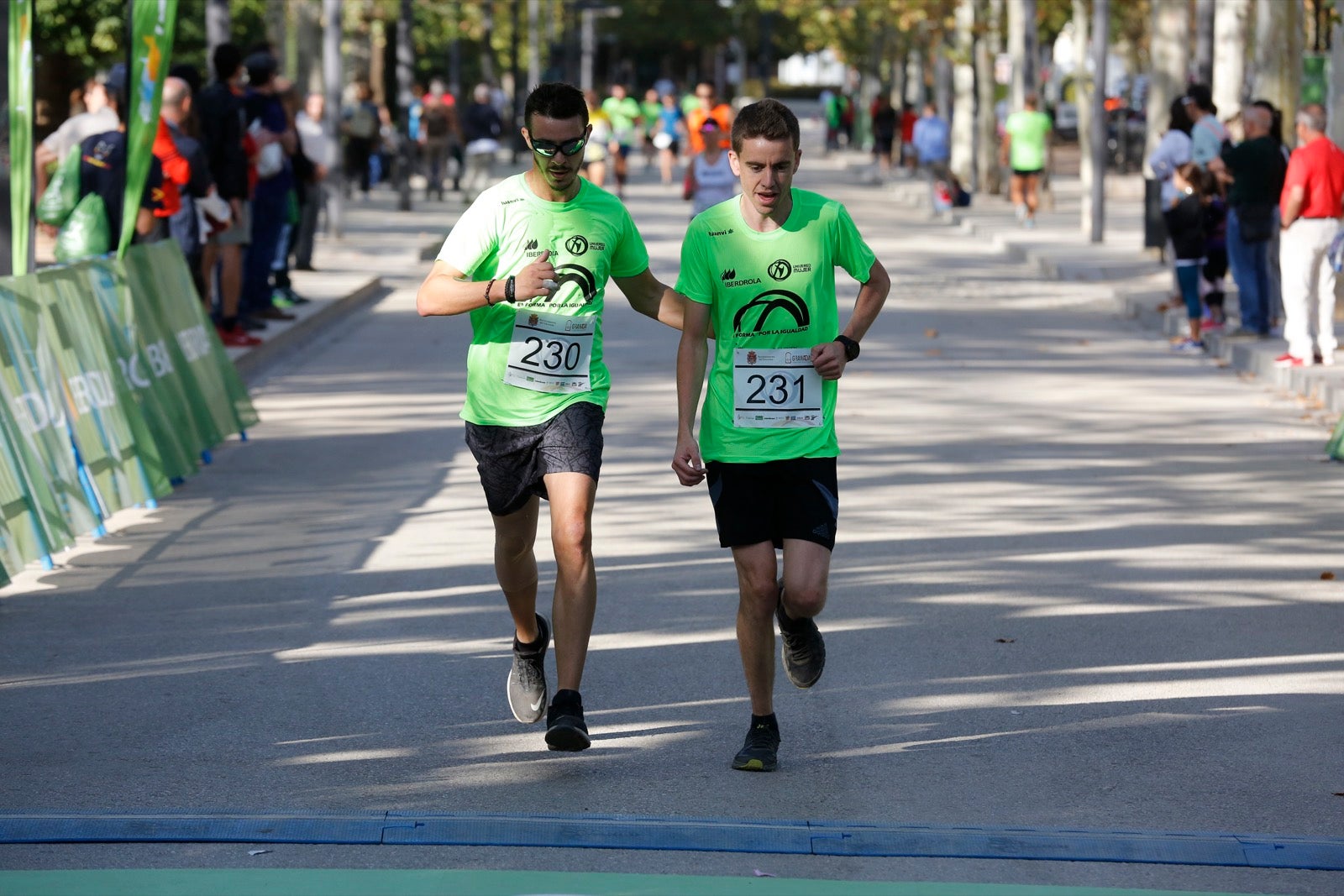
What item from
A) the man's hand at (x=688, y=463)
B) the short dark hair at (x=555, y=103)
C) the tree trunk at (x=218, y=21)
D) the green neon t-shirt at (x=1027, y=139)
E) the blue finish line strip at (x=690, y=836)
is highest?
the tree trunk at (x=218, y=21)

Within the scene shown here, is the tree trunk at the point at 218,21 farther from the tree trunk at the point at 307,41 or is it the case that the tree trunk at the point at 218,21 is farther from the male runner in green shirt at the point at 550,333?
the tree trunk at the point at 307,41

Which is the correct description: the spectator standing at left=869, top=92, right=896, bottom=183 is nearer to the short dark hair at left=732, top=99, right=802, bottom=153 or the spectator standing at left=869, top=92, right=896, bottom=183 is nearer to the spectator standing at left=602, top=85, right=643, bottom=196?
the spectator standing at left=602, top=85, right=643, bottom=196

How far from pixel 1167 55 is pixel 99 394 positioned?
2147 cm

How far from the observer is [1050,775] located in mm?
5848

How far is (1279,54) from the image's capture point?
20.4m

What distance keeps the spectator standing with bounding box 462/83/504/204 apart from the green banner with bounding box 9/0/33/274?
24454mm

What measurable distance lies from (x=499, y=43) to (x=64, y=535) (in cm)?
7338

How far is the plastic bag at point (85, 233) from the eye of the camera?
1169 centimetres

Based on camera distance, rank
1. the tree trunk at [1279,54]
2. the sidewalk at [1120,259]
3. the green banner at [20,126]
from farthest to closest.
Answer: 1. the tree trunk at [1279,54]
2. the sidewalk at [1120,259]
3. the green banner at [20,126]

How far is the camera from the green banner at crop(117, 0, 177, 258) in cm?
1125

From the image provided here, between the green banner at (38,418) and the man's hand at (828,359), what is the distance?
403cm

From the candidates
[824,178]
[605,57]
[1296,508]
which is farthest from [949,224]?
[605,57]

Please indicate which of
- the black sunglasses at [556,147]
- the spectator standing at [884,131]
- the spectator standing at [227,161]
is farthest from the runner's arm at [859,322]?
the spectator standing at [884,131]

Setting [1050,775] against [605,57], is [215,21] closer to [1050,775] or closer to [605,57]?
[1050,775]
